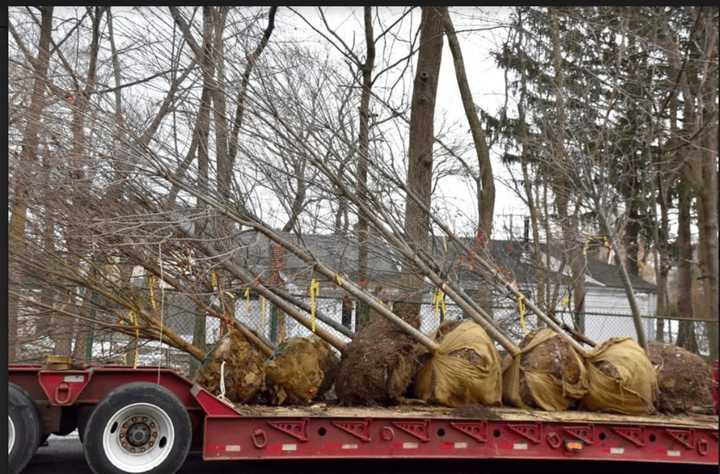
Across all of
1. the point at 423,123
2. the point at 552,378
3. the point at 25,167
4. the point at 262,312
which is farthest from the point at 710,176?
the point at 25,167

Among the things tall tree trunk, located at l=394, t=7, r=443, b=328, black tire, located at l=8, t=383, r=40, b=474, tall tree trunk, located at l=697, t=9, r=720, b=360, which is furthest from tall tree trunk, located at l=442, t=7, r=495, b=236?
black tire, located at l=8, t=383, r=40, b=474

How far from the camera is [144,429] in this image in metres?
6.32

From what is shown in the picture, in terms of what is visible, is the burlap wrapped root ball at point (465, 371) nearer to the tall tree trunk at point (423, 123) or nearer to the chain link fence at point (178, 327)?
the chain link fence at point (178, 327)

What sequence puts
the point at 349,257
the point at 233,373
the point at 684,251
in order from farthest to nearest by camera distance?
the point at 684,251 → the point at 349,257 → the point at 233,373

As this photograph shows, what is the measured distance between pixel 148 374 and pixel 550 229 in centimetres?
871

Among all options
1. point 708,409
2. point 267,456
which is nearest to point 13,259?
point 267,456

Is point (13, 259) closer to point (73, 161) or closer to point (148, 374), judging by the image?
point (73, 161)

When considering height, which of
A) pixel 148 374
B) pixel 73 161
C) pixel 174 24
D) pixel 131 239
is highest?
pixel 174 24

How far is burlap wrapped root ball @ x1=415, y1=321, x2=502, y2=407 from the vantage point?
283 inches

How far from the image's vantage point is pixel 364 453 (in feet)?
21.3

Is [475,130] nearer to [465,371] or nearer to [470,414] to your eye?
[465,371]

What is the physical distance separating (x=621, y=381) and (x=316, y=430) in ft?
10.4

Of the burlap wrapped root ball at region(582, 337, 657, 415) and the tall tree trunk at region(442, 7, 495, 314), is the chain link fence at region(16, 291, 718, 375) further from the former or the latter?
the tall tree trunk at region(442, 7, 495, 314)

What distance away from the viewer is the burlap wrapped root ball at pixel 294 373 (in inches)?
287
